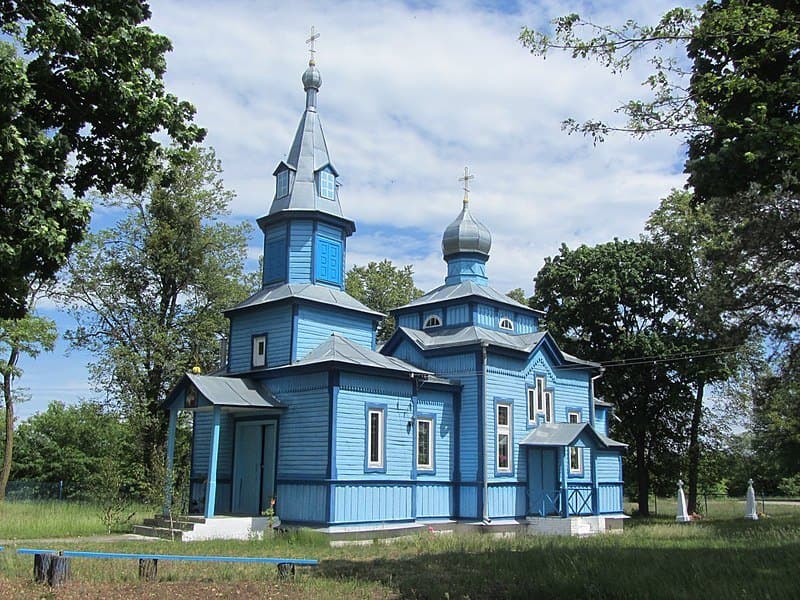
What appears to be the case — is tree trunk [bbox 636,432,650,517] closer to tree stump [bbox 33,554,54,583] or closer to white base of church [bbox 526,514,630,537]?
white base of church [bbox 526,514,630,537]

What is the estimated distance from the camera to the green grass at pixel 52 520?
1895 cm

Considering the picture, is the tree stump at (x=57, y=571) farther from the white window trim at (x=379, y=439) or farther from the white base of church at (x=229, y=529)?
the white window trim at (x=379, y=439)

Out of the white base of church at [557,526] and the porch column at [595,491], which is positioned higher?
the porch column at [595,491]

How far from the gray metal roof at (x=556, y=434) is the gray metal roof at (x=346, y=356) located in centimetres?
468

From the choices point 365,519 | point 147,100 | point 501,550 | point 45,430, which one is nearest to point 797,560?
point 501,550

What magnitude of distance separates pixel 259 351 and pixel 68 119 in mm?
11909

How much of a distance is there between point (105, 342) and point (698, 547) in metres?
22.8

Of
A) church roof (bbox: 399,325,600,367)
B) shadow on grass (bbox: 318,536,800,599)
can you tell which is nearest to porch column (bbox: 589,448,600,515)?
church roof (bbox: 399,325,600,367)

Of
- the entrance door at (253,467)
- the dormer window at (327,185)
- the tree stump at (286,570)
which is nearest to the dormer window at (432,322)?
the dormer window at (327,185)

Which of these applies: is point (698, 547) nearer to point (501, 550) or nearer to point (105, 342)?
point (501, 550)

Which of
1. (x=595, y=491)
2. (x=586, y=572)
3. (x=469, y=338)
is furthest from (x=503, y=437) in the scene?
(x=586, y=572)

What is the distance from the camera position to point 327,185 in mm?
23531

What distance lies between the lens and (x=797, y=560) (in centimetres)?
1241

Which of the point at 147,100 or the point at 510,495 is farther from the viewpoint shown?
the point at 510,495
